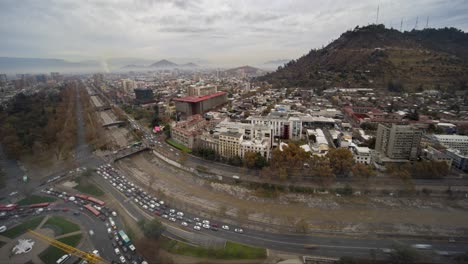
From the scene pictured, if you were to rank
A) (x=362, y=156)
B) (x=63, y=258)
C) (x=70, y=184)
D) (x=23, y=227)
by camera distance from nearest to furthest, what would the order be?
(x=63, y=258)
(x=23, y=227)
(x=70, y=184)
(x=362, y=156)

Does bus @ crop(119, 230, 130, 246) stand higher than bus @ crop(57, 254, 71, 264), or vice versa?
Result: bus @ crop(119, 230, 130, 246)

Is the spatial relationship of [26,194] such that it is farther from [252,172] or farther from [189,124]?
[252,172]

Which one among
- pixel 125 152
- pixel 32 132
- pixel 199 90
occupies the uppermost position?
pixel 199 90

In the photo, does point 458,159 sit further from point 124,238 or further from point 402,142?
point 124,238

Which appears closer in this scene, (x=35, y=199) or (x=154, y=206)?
(x=154, y=206)

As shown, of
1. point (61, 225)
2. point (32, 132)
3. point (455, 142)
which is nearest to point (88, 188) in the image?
point (61, 225)

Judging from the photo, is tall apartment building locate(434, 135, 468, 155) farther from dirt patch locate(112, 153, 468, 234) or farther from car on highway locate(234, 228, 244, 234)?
car on highway locate(234, 228, 244, 234)

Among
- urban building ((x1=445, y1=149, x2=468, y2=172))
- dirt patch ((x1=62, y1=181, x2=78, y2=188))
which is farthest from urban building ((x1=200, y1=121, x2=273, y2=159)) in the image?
urban building ((x1=445, y1=149, x2=468, y2=172))
